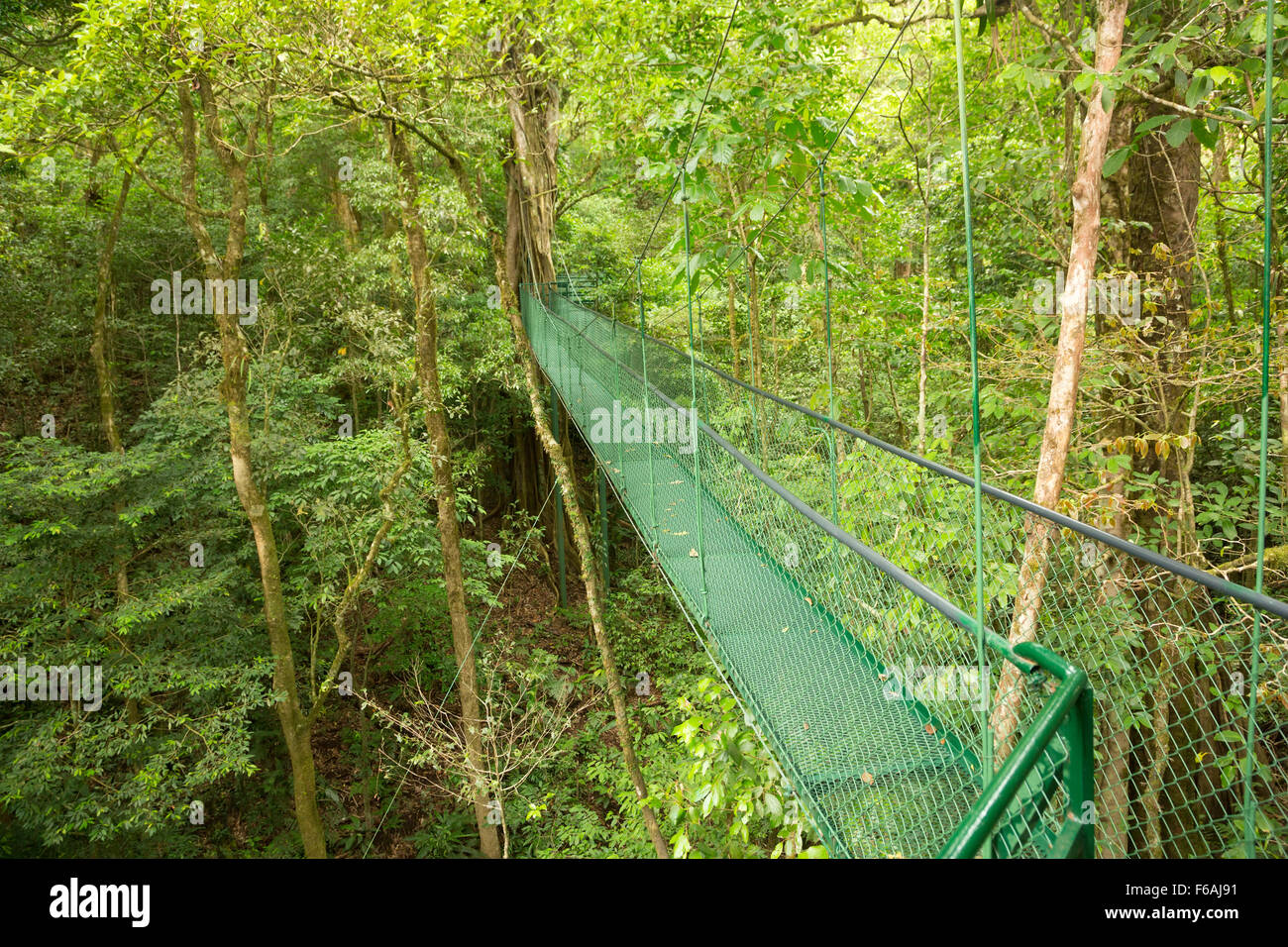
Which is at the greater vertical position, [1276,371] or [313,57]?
[313,57]

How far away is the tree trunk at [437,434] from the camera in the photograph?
4.50 meters

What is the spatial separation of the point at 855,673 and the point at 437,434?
3.88 metres

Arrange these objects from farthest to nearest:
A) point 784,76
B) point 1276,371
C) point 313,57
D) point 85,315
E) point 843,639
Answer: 1. point 85,315
2. point 313,57
3. point 784,76
4. point 1276,371
5. point 843,639

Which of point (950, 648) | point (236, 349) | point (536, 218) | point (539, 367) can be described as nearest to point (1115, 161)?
point (950, 648)

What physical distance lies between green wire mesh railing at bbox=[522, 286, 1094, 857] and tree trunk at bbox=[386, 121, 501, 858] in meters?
2.09

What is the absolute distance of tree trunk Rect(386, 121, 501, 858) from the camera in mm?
4496

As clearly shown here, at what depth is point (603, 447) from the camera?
449cm

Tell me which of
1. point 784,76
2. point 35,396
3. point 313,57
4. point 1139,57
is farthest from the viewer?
point 35,396

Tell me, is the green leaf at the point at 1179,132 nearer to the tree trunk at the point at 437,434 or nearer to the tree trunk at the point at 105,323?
the tree trunk at the point at 437,434

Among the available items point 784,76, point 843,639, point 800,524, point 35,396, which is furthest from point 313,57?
point 35,396

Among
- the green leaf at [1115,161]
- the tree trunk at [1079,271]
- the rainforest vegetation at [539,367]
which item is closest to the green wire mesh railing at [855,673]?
the rainforest vegetation at [539,367]

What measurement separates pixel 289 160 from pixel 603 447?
568cm

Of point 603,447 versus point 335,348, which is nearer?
point 603,447
